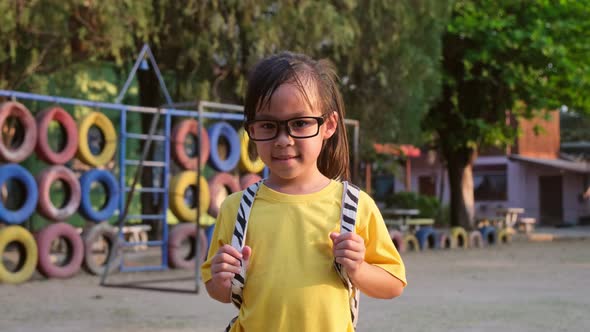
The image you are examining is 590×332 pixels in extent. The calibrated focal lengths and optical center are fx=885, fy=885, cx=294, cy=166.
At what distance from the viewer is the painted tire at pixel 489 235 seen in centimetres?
2184

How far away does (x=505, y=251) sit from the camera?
19.1 meters

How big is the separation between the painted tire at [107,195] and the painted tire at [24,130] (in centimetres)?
107

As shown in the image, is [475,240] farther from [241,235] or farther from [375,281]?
[241,235]

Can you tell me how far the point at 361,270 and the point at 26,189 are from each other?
10.2 meters

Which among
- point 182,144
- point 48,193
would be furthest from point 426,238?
point 48,193

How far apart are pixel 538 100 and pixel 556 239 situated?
17.4ft

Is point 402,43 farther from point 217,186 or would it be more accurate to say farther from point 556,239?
point 556,239

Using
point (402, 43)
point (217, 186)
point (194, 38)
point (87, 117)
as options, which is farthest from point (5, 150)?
point (402, 43)

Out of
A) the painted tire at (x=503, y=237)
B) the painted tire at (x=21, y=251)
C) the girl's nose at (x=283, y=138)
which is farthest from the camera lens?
the painted tire at (x=503, y=237)

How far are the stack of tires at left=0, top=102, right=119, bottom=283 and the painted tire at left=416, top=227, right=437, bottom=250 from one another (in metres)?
Result: 8.38

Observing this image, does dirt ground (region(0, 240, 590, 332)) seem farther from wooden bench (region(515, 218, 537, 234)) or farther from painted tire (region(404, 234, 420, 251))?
wooden bench (region(515, 218, 537, 234))

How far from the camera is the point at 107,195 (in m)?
13.0

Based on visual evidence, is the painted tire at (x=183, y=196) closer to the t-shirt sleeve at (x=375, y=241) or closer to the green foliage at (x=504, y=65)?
Result: the green foliage at (x=504, y=65)

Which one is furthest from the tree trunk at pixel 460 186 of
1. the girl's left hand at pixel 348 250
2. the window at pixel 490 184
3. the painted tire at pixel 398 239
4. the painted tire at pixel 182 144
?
the girl's left hand at pixel 348 250
